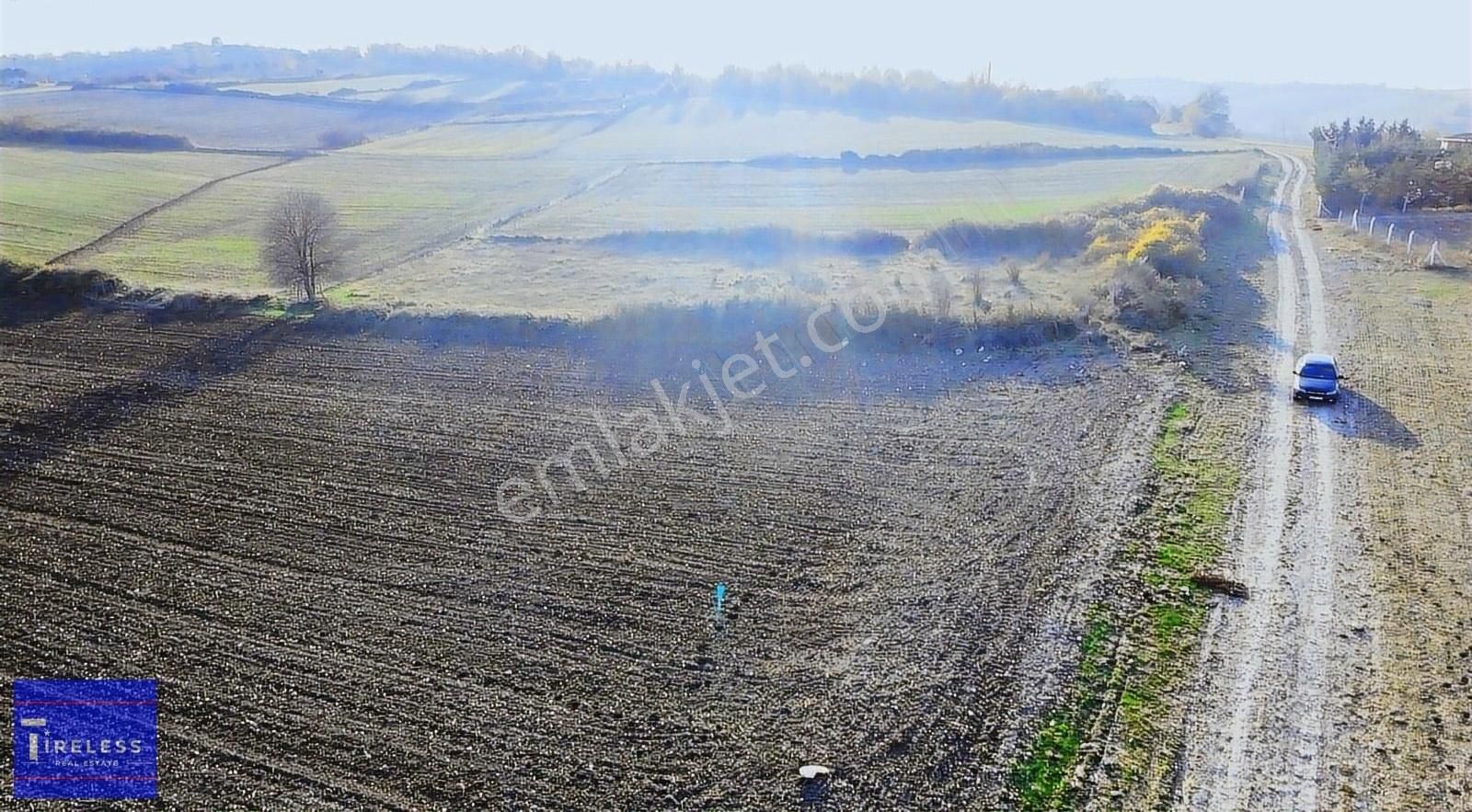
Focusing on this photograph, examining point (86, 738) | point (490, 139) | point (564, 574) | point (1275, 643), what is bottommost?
point (86, 738)

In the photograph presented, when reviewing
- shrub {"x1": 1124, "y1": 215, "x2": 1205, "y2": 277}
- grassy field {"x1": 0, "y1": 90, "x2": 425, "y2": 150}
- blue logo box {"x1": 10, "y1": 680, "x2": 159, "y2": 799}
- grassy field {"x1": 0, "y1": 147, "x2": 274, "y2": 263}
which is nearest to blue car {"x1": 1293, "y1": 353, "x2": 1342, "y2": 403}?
shrub {"x1": 1124, "y1": 215, "x2": 1205, "y2": 277}

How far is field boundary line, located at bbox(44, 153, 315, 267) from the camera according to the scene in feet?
122

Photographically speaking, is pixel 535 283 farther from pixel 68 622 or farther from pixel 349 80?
pixel 349 80

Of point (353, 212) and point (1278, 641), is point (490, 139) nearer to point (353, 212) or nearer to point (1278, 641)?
point (353, 212)

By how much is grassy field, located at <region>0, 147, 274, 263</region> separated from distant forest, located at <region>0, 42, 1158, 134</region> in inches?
1655

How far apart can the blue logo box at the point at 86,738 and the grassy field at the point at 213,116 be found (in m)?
61.8

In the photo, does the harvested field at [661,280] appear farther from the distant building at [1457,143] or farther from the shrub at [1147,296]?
the distant building at [1457,143]

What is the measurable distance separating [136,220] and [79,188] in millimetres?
8335

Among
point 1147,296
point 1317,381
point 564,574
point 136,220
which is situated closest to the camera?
point 564,574

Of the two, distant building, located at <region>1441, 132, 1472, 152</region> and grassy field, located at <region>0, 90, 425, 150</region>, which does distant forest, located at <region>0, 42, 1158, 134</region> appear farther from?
distant building, located at <region>1441, 132, 1472, 152</region>

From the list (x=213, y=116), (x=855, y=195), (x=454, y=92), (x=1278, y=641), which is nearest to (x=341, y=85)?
(x=454, y=92)

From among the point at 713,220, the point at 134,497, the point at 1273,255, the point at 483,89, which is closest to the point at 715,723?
the point at 134,497

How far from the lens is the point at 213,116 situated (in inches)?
2992

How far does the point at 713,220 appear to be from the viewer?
1729 inches
